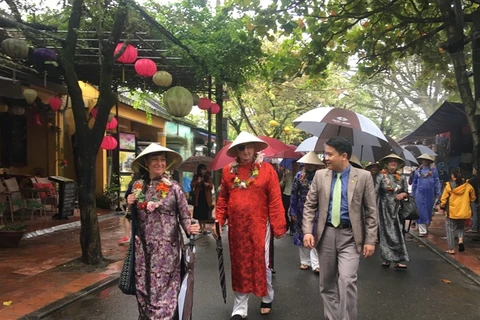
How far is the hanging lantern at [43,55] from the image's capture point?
827 cm

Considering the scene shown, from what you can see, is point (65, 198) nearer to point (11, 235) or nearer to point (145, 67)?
point (11, 235)

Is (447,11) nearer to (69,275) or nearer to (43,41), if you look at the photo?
(43,41)

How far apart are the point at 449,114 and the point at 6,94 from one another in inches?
391

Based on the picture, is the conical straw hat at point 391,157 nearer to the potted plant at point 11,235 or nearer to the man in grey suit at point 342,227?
the man in grey suit at point 342,227

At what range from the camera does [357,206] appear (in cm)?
374

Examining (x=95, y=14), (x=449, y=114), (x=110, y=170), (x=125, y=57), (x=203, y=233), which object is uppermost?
(x=95, y=14)

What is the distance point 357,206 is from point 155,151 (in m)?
1.79

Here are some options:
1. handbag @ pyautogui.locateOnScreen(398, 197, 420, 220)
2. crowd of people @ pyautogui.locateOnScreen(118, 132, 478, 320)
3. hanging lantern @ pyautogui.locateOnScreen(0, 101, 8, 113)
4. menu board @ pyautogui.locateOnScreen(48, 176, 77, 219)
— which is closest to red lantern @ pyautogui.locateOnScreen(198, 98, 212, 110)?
menu board @ pyautogui.locateOnScreen(48, 176, 77, 219)

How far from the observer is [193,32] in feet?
30.0

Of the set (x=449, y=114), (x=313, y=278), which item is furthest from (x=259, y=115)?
(x=313, y=278)

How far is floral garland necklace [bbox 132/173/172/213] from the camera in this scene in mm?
3660

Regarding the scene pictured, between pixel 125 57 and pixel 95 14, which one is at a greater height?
pixel 95 14

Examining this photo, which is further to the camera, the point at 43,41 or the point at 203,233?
the point at 203,233

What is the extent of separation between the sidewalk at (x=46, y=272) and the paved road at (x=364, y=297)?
40 cm
